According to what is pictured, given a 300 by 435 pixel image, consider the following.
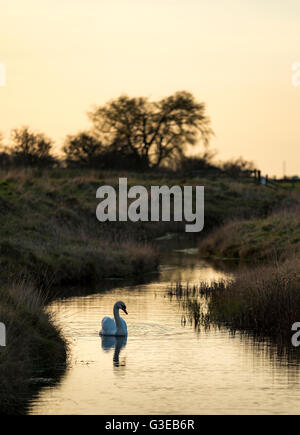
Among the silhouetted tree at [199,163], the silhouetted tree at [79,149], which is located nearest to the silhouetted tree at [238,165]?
the silhouetted tree at [199,163]

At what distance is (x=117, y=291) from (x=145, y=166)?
52.0m

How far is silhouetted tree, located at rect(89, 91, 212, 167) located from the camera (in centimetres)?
7969

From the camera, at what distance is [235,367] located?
617 inches

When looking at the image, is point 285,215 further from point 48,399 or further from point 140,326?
point 48,399

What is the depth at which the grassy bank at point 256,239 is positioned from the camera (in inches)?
1384

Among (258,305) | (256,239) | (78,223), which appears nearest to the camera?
(258,305)

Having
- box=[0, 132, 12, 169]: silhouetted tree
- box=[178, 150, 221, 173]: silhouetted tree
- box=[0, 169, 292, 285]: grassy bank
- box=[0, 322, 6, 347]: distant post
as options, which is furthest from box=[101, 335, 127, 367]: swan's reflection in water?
box=[178, 150, 221, 173]: silhouetted tree

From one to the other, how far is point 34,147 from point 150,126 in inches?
628

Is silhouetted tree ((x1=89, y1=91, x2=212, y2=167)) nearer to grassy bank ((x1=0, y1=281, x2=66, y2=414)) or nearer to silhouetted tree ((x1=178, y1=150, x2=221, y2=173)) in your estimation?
silhouetted tree ((x1=178, y1=150, x2=221, y2=173))

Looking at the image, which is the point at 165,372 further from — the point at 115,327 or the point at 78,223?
the point at 78,223

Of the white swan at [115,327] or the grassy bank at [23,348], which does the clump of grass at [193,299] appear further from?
the grassy bank at [23,348]

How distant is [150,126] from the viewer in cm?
8106

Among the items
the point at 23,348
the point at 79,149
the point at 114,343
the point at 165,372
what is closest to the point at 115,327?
the point at 114,343

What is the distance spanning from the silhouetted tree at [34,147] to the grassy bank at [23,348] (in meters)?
50.6
